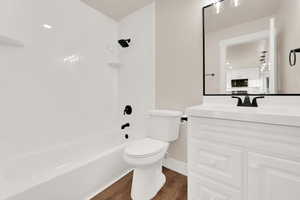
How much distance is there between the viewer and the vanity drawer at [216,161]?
85 cm

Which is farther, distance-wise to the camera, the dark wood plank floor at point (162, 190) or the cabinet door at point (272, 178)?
the dark wood plank floor at point (162, 190)

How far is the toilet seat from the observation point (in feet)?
4.03

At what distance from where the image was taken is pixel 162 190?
4.75 ft

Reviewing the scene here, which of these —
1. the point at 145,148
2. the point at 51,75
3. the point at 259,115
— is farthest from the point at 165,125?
the point at 51,75

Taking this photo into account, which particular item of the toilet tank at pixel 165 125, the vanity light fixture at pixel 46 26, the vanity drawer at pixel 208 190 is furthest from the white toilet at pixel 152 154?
the vanity light fixture at pixel 46 26

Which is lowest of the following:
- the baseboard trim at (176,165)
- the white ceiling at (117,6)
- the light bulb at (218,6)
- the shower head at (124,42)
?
the baseboard trim at (176,165)

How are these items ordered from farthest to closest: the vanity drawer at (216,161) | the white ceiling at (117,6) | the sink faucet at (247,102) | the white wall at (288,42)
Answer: the white ceiling at (117,6), the sink faucet at (247,102), the white wall at (288,42), the vanity drawer at (216,161)

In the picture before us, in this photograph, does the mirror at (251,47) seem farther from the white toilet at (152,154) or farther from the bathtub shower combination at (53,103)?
the bathtub shower combination at (53,103)

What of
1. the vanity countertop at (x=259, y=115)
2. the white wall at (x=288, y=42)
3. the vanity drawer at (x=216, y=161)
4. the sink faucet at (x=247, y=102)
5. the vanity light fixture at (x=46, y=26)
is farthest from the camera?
the vanity light fixture at (x=46, y=26)

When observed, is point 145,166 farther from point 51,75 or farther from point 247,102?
point 51,75

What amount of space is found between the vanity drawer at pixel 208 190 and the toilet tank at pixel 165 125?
55 cm

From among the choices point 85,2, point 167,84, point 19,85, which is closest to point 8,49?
point 19,85

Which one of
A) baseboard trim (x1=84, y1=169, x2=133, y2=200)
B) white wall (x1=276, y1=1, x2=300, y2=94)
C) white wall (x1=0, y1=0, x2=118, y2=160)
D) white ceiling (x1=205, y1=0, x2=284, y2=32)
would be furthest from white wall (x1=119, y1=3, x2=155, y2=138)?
white wall (x1=276, y1=1, x2=300, y2=94)

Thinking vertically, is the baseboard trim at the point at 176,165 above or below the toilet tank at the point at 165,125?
below
